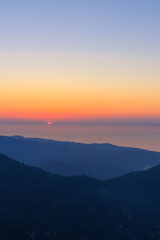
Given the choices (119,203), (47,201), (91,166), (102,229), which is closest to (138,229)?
(102,229)

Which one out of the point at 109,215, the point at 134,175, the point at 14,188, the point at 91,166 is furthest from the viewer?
the point at 91,166

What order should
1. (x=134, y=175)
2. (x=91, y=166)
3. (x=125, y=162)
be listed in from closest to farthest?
(x=134, y=175) < (x=91, y=166) < (x=125, y=162)

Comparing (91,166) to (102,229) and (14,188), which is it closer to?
(14,188)

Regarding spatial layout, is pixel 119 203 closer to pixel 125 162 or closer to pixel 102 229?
pixel 102 229

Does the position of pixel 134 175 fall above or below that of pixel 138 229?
above

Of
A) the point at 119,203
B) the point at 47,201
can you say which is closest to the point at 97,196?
the point at 119,203

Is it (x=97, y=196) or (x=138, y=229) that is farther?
(x=97, y=196)
